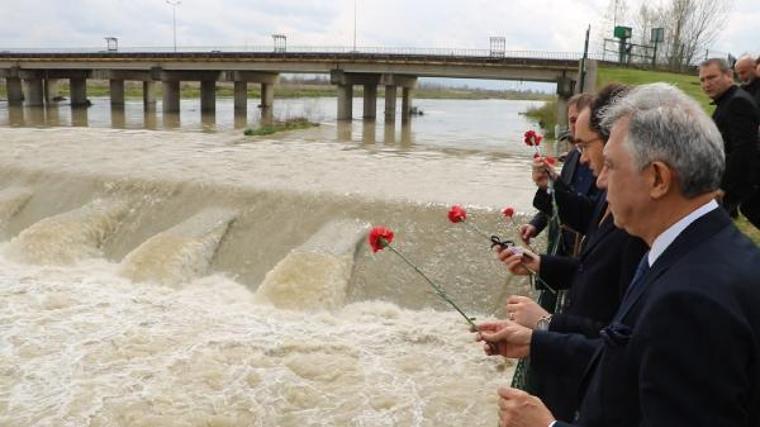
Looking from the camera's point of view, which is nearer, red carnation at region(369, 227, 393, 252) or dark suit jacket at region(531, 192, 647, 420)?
dark suit jacket at region(531, 192, 647, 420)

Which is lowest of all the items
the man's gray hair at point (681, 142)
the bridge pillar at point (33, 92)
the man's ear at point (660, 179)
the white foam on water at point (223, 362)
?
the white foam on water at point (223, 362)

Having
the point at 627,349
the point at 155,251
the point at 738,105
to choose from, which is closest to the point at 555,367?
the point at 627,349

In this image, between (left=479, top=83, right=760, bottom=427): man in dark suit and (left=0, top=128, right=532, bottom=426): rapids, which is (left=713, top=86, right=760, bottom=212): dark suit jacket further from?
(left=479, top=83, right=760, bottom=427): man in dark suit

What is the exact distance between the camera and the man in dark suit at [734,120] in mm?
5770

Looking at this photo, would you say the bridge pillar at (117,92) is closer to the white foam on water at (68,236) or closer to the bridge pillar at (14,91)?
the bridge pillar at (14,91)

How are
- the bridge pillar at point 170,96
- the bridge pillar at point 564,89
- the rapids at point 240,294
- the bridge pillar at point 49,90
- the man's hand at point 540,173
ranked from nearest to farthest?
the man's hand at point 540,173 < the rapids at point 240,294 < the bridge pillar at point 564,89 < the bridge pillar at point 170,96 < the bridge pillar at point 49,90

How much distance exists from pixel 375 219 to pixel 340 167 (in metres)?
5.10

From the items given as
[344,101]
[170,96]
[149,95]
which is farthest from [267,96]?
[344,101]

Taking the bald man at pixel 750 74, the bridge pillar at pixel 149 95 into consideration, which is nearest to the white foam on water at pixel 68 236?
the bald man at pixel 750 74

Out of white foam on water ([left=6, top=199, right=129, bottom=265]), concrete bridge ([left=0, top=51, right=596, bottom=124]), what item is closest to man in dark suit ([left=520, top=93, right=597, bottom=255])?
white foam on water ([left=6, top=199, right=129, bottom=265])

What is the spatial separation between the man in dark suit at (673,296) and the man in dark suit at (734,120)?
14.6 ft

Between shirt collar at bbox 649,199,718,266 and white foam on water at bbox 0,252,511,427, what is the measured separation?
4.36 metres

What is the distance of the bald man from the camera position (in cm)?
674

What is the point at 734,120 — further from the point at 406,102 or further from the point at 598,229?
the point at 406,102
